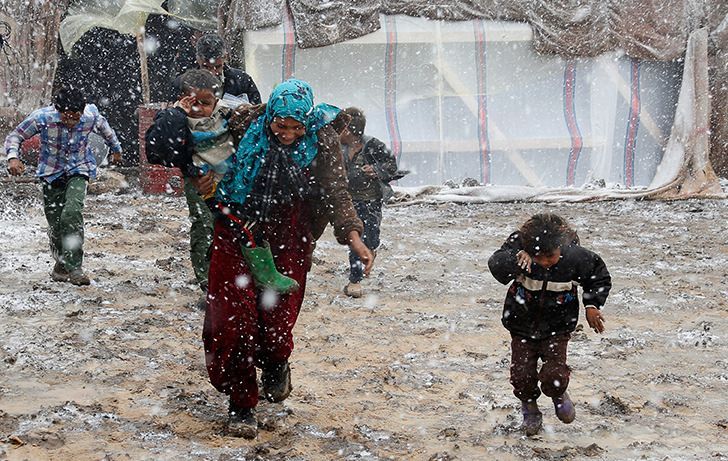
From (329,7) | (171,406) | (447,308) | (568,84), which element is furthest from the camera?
(568,84)

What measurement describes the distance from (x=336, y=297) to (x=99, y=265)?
6.69ft

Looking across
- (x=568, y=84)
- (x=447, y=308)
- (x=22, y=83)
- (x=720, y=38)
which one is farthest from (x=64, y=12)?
(x=720, y=38)

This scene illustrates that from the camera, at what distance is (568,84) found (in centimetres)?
1214

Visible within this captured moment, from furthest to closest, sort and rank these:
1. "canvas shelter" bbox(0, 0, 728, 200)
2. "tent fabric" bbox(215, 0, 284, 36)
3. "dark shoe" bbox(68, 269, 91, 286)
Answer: "canvas shelter" bbox(0, 0, 728, 200) → "tent fabric" bbox(215, 0, 284, 36) → "dark shoe" bbox(68, 269, 91, 286)

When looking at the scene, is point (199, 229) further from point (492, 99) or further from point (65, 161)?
point (492, 99)

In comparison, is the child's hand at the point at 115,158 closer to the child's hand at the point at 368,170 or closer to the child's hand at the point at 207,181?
the child's hand at the point at 368,170

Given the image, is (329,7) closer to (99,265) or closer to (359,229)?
(99,265)

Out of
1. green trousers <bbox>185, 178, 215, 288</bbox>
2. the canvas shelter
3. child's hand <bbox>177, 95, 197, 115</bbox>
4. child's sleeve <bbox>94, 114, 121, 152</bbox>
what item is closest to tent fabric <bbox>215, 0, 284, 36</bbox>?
the canvas shelter

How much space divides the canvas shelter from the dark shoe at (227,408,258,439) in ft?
26.9

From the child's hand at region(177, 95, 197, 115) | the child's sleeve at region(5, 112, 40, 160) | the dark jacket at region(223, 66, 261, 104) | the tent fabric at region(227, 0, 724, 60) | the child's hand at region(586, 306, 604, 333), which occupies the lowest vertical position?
the child's hand at region(586, 306, 604, 333)

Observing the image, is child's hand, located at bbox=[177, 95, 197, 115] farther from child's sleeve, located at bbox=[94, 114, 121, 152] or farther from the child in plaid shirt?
child's sleeve, located at bbox=[94, 114, 121, 152]

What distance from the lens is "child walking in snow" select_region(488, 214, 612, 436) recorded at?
356cm

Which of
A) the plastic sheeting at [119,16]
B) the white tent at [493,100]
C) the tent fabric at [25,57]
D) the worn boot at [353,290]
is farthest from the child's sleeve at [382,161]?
the tent fabric at [25,57]

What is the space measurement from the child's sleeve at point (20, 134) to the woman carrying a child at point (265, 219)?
286cm
